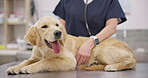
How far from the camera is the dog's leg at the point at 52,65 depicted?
47.2 inches

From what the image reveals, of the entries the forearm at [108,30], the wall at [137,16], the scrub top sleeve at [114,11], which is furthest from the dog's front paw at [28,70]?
the wall at [137,16]

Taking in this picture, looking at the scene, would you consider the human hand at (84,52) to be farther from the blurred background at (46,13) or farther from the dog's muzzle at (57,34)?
the blurred background at (46,13)

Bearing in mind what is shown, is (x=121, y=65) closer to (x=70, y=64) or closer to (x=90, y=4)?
(x=70, y=64)

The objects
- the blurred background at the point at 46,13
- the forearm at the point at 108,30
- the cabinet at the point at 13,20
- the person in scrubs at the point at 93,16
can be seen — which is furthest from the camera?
the cabinet at the point at 13,20

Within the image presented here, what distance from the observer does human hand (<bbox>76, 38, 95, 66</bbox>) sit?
4.53 feet

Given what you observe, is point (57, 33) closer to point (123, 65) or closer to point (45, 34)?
point (45, 34)

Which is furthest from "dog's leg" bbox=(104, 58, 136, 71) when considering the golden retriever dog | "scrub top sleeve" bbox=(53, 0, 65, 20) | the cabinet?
the cabinet

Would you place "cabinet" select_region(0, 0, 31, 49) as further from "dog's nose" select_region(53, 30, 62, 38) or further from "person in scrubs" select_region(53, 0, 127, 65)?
"dog's nose" select_region(53, 30, 62, 38)

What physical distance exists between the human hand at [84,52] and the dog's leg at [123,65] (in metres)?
0.13

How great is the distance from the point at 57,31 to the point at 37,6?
2388 millimetres

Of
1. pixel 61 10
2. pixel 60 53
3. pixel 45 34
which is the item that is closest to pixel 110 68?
pixel 60 53

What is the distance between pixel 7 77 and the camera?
1096 millimetres

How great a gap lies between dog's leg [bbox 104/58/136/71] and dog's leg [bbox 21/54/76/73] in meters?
0.18

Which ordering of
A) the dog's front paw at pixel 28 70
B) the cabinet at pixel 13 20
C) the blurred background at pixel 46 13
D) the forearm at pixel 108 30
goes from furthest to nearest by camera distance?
the cabinet at pixel 13 20, the blurred background at pixel 46 13, the forearm at pixel 108 30, the dog's front paw at pixel 28 70
